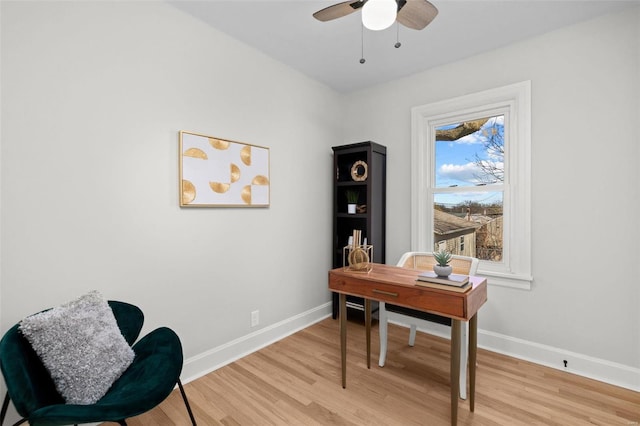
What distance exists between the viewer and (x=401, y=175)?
10.8 ft

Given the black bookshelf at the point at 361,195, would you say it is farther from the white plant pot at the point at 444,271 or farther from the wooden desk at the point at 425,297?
the white plant pot at the point at 444,271

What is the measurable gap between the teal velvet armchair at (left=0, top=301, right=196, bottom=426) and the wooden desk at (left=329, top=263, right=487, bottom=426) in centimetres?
111

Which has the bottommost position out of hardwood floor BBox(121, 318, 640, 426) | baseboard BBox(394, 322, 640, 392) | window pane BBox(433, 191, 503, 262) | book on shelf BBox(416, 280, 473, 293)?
hardwood floor BBox(121, 318, 640, 426)

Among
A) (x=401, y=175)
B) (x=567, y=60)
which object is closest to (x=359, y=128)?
(x=401, y=175)

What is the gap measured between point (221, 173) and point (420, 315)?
1.88 m

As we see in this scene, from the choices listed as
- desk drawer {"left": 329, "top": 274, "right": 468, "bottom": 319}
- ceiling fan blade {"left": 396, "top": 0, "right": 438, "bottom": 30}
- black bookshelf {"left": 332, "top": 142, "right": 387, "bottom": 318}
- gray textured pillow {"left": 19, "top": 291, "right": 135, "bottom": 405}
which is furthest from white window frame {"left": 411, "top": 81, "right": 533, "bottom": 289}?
gray textured pillow {"left": 19, "top": 291, "right": 135, "bottom": 405}

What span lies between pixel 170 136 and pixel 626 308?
3488 mm

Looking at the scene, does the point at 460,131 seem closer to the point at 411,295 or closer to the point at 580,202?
the point at 580,202

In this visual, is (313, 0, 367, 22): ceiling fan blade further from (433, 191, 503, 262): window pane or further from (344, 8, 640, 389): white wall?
(433, 191, 503, 262): window pane

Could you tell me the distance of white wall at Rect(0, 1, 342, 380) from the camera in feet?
5.14

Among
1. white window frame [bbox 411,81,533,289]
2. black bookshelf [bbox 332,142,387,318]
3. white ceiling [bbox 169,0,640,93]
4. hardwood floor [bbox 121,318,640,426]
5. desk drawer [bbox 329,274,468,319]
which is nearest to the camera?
desk drawer [bbox 329,274,468,319]

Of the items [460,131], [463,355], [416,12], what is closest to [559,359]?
[463,355]

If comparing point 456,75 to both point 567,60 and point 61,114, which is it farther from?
point 61,114

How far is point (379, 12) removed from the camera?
154 centimetres
